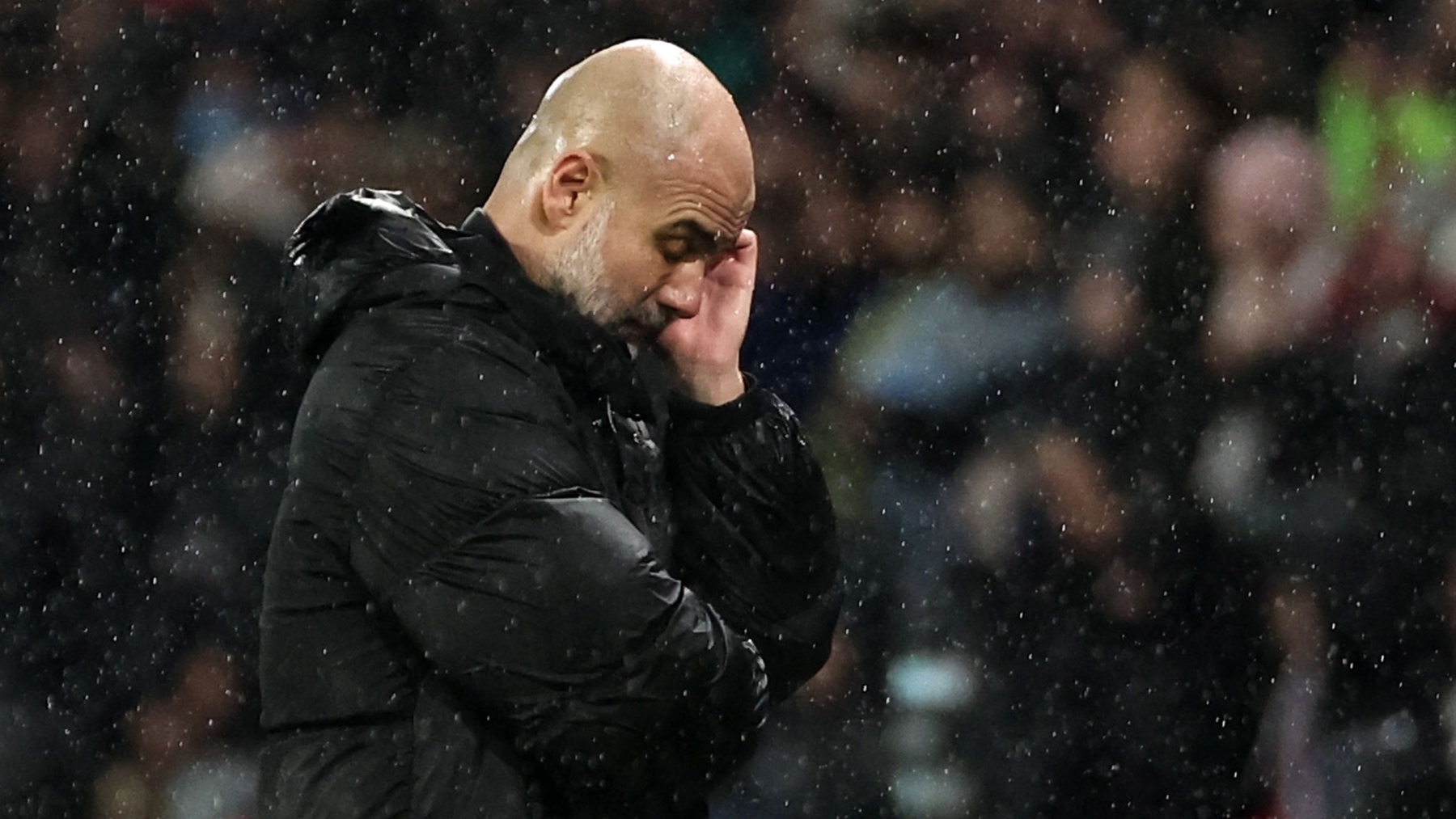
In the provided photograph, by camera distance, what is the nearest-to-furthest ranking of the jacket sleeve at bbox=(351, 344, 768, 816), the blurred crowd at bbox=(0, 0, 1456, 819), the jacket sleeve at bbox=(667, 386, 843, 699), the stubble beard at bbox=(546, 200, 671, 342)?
the jacket sleeve at bbox=(351, 344, 768, 816) → the stubble beard at bbox=(546, 200, 671, 342) → the jacket sleeve at bbox=(667, 386, 843, 699) → the blurred crowd at bbox=(0, 0, 1456, 819)

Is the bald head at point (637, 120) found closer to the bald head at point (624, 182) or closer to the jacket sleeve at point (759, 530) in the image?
the bald head at point (624, 182)

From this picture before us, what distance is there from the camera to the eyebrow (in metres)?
1.31

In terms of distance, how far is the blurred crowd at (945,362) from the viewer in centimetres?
222

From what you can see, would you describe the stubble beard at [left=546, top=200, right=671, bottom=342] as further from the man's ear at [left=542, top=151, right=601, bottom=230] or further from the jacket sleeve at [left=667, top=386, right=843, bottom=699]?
the jacket sleeve at [left=667, top=386, right=843, bottom=699]

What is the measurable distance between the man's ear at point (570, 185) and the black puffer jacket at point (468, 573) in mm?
45

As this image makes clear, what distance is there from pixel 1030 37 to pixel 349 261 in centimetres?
137

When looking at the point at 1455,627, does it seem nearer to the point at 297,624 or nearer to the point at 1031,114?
the point at 1031,114

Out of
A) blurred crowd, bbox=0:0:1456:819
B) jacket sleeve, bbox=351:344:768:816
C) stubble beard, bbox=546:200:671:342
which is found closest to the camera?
jacket sleeve, bbox=351:344:768:816

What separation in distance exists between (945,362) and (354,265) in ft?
4.07

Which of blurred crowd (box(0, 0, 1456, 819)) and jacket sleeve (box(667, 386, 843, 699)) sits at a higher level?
jacket sleeve (box(667, 386, 843, 699))

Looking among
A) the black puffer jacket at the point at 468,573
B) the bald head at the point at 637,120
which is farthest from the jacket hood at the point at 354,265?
the bald head at the point at 637,120

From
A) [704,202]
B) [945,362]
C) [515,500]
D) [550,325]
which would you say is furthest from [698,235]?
[945,362]

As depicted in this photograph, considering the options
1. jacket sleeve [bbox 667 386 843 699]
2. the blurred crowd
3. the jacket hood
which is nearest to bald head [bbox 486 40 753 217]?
the jacket hood

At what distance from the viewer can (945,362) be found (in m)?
2.38
